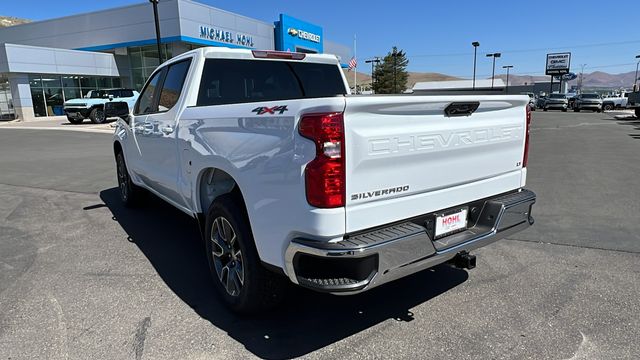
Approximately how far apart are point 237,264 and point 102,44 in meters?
40.0

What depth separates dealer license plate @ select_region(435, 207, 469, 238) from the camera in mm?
3100

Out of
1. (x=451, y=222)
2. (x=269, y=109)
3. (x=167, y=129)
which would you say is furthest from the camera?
(x=167, y=129)

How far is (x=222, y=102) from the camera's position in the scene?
14.1 ft

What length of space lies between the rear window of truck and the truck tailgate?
1936 mm

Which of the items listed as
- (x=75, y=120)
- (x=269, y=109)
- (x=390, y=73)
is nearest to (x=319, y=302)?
(x=269, y=109)

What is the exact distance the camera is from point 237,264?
3.37 metres

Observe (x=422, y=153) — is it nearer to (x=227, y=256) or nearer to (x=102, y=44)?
(x=227, y=256)

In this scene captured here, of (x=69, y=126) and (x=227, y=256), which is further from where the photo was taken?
(x=69, y=126)

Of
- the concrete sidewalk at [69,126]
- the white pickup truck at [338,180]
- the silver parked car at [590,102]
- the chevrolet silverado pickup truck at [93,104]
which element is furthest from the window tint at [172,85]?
the silver parked car at [590,102]

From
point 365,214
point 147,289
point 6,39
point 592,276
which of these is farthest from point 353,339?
point 6,39

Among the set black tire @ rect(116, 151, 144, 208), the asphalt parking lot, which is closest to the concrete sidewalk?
black tire @ rect(116, 151, 144, 208)

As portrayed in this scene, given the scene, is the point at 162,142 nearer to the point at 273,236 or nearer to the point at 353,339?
the point at 273,236

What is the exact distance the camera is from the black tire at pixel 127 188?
660 centimetres

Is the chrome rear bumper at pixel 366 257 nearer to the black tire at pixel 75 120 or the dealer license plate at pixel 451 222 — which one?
the dealer license plate at pixel 451 222
